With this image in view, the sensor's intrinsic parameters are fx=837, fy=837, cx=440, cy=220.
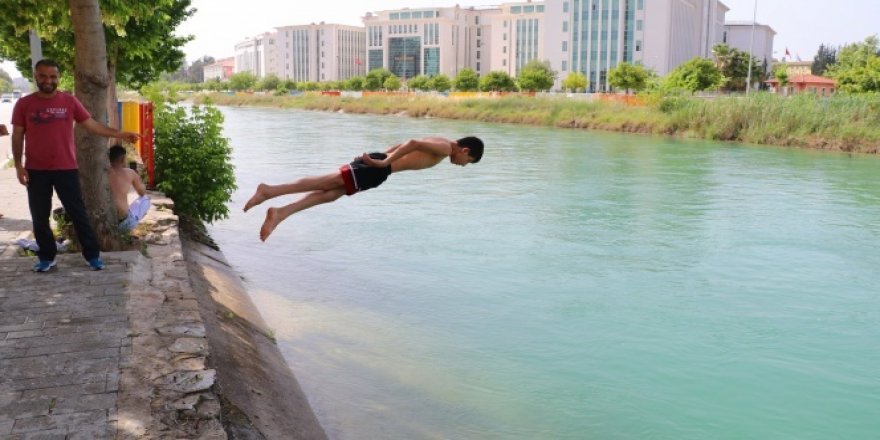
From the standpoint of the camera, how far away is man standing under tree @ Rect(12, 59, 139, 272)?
6176 mm

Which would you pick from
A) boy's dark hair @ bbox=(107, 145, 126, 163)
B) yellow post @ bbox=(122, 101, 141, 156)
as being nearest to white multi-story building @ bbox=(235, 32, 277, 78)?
yellow post @ bbox=(122, 101, 141, 156)

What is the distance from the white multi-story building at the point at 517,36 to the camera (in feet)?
392

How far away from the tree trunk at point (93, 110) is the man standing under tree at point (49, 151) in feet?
2.02

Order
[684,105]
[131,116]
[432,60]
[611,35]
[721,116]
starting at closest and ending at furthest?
[131,116] < [721,116] < [684,105] < [611,35] < [432,60]

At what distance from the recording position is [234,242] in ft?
45.0

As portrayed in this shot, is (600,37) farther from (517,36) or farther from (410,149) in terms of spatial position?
(410,149)

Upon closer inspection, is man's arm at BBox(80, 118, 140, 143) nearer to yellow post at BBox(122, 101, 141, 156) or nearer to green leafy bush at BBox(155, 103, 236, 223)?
green leafy bush at BBox(155, 103, 236, 223)

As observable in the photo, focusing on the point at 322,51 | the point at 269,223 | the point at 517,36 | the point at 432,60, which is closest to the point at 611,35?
the point at 517,36

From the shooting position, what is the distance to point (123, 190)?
766cm

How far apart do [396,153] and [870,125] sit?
109 ft

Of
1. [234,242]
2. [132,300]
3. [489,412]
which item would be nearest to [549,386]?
[489,412]

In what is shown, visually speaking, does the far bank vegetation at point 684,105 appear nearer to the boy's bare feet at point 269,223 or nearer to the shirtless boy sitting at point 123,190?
the shirtless boy sitting at point 123,190

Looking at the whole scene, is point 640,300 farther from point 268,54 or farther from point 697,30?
point 268,54

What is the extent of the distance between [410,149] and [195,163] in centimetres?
564
